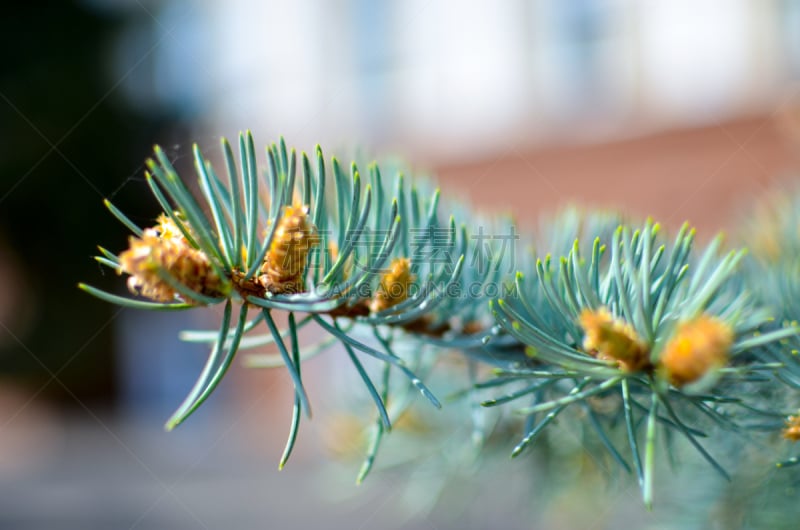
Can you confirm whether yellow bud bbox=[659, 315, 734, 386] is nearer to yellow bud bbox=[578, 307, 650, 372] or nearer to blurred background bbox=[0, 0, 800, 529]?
yellow bud bbox=[578, 307, 650, 372]

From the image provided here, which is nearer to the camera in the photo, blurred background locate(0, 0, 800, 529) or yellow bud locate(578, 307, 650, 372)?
yellow bud locate(578, 307, 650, 372)

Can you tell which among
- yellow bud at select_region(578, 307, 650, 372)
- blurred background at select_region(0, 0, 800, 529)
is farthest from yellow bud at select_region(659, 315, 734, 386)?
blurred background at select_region(0, 0, 800, 529)

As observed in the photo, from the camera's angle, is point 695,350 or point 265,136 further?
point 265,136

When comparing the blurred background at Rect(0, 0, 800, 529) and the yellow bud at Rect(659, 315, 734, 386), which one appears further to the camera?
the blurred background at Rect(0, 0, 800, 529)

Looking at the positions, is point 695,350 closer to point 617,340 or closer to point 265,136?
point 617,340

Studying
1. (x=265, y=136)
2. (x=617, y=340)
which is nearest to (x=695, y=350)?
(x=617, y=340)

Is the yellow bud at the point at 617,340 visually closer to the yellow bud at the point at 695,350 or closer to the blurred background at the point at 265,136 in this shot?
the yellow bud at the point at 695,350

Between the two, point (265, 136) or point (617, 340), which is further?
point (265, 136)

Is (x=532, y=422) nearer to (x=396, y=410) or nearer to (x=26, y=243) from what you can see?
(x=396, y=410)
